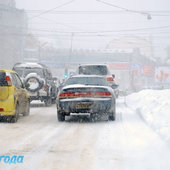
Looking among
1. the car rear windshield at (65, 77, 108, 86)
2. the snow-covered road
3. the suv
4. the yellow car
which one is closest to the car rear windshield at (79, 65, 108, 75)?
the suv

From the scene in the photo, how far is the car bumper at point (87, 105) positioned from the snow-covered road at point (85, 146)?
2.09 ft

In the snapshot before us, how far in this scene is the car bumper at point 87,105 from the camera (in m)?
11.3

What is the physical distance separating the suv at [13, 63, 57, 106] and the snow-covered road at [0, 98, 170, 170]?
6.56 meters

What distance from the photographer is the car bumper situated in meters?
11.3

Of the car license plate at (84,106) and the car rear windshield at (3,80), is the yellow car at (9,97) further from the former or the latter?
the car license plate at (84,106)

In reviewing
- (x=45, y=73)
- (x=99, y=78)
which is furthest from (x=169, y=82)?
(x=99, y=78)

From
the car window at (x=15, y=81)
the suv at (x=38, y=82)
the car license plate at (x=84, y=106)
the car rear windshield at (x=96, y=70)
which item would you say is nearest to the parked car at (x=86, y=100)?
the car license plate at (x=84, y=106)

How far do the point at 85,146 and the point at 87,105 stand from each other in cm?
410

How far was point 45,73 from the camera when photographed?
64.3 ft

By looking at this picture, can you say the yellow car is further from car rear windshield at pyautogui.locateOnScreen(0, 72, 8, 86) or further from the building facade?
the building facade

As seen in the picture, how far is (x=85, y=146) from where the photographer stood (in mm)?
7230

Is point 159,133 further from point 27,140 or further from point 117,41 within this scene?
point 117,41

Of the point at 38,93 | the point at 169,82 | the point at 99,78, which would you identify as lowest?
the point at 169,82

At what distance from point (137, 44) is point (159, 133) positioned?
160879mm
